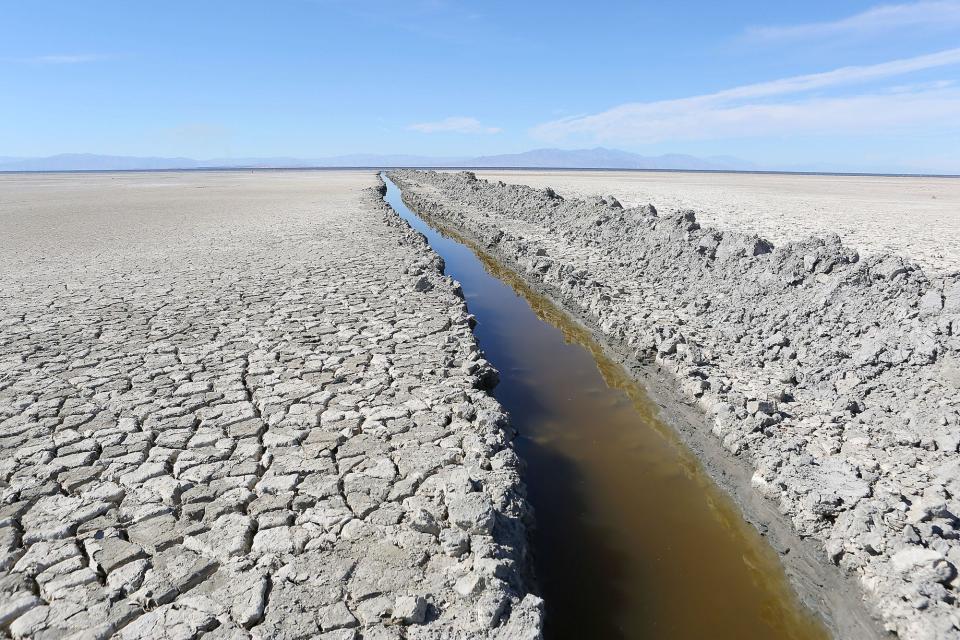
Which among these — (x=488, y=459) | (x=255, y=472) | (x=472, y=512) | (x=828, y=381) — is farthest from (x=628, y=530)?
(x=828, y=381)

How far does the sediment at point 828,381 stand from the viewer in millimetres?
3416

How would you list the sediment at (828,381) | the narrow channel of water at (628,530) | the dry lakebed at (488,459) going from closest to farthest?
1. the dry lakebed at (488,459)
2. the narrow channel of water at (628,530)
3. the sediment at (828,381)

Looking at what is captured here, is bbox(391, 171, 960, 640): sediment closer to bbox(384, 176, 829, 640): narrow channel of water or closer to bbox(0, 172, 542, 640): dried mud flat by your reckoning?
bbox(384, 176, 829, 640): narrow channel of water

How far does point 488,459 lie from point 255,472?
1.77 m

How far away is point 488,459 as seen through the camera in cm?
425

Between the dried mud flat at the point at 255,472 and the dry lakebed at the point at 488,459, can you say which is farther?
the dry lakebed at the point at 488,459

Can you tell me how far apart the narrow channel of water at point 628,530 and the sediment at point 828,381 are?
350 mm

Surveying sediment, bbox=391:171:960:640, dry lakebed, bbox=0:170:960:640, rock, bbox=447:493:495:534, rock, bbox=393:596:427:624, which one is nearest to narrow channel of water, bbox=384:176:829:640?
dry lakebed, bbox=0:170:960:640

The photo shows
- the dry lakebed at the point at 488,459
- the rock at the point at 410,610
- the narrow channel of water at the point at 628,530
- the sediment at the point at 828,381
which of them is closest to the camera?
the rock at the point at 410,610

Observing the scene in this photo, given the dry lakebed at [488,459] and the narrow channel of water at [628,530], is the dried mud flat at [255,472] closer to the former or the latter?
the dry lakebed at [488,459]

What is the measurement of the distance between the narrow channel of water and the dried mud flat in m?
0.43

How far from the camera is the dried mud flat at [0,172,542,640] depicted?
2.92m

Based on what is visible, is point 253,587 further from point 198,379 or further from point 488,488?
point 198,379

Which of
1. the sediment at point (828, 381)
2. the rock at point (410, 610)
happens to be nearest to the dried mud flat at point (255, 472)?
the rock at point (410, 610)
